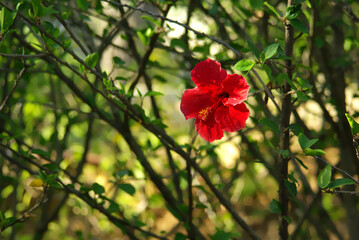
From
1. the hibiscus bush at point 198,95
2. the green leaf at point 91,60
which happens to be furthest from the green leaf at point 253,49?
the green leaf at point 91,60

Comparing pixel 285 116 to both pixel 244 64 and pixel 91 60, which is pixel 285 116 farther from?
pixel 91 60

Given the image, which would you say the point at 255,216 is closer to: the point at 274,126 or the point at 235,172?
the point at 235,172

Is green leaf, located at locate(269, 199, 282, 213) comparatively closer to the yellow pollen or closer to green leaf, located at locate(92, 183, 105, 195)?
the yellow pollen

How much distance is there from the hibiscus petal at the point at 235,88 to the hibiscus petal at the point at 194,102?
0.17ft

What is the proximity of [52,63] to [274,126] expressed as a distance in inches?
26.9

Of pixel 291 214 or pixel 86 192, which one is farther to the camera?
pixel 291 214

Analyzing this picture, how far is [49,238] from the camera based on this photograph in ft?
9.86

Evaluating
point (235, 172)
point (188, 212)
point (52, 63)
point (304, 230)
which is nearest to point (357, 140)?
point (188, 212)

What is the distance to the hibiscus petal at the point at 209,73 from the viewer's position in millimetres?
993

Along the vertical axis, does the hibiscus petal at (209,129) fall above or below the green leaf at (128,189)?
above

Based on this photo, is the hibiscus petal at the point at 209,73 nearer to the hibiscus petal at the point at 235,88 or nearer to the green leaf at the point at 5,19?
the hibiscus petal at the point at 235,88

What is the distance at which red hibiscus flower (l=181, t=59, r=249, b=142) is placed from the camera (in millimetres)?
987

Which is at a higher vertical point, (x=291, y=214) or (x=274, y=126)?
(x=274, y=126)

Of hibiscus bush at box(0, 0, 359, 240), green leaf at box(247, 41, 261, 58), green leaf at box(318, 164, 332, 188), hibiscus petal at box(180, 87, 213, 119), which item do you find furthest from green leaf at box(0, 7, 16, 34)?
green leaf at box(318, 164, 332, 188)
